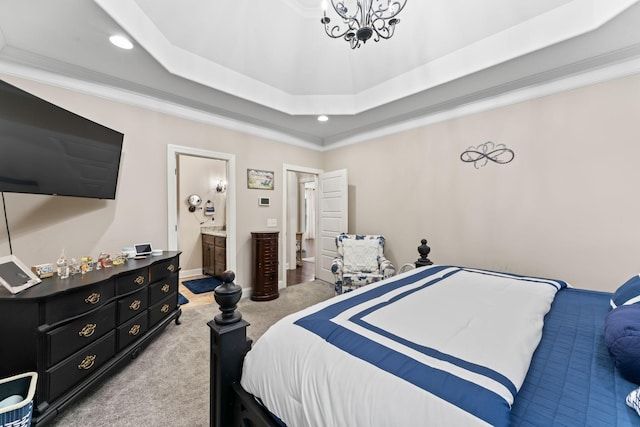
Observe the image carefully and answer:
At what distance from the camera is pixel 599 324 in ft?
4.04

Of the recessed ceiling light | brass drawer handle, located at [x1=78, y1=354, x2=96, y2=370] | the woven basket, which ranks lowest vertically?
brass drawer handle, located at [x1=78, y1=354, x2=96, y2=370]

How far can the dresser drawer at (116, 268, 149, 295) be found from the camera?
200 centimetres

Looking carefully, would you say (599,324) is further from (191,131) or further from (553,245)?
(191,131)

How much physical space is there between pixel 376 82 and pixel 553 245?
2.68m

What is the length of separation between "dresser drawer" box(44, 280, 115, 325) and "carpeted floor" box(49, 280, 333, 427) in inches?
25.5

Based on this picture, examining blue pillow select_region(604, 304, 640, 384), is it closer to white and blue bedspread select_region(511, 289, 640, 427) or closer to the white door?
white and blue bedspread select_region(511, 289, 640, 427)

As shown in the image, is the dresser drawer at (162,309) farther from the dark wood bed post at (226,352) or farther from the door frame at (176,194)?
the dark wood bed post at (226,352)

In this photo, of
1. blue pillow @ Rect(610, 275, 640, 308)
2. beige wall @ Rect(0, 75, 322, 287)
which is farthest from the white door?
blue pillow @ Rect(610, 275, 640, 308)

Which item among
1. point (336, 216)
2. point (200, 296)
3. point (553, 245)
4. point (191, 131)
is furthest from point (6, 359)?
point (553, 245)

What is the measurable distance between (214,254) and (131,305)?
2.65m

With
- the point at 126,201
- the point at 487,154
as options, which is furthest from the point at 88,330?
the point at 487,154

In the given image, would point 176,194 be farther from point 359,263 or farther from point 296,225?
point 296,225

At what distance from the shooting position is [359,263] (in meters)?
3.63

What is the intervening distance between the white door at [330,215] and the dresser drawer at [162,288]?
2.56 meters
